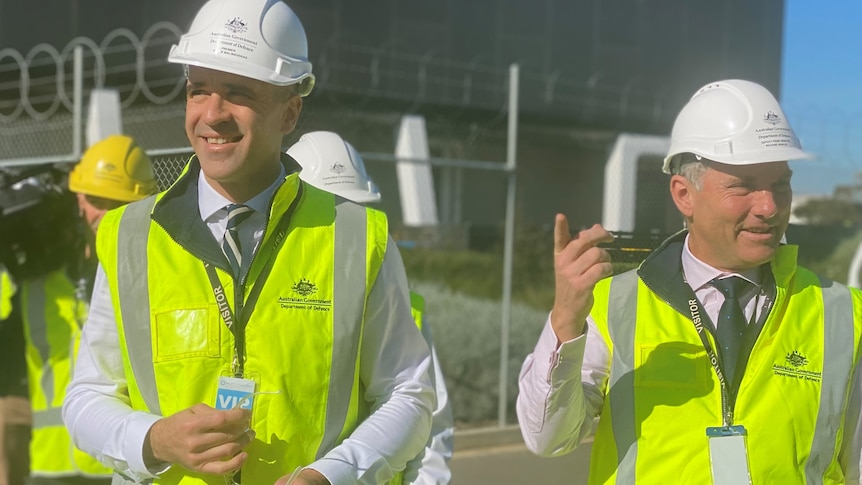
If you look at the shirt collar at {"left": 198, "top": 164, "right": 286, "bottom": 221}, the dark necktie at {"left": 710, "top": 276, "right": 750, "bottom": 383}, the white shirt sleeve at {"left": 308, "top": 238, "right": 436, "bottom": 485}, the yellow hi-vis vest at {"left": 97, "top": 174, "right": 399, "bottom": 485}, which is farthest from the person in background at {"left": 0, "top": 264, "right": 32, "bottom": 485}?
the dark necktie at {"left": 710, "top": 276, "right": 750, "bottom": 383}

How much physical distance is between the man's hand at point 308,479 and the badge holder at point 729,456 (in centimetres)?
97

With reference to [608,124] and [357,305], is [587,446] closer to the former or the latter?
[357,305]

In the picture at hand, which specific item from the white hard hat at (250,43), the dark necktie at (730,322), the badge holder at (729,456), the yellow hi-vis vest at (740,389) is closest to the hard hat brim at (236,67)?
the white hard hat at (250,43)

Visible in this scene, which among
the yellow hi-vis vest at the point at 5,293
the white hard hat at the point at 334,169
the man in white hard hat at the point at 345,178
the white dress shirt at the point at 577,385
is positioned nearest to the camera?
the white dress shirt at the point at 577,385

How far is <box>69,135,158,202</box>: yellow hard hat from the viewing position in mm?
4715

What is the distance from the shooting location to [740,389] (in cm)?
266

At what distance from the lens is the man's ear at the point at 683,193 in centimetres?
288

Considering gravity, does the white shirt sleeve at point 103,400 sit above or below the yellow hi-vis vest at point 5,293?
above

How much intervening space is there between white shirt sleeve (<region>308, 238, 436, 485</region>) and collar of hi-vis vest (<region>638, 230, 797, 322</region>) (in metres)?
0.66

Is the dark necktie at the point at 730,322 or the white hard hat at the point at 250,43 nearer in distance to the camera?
the white hard hat at the point at 250,43

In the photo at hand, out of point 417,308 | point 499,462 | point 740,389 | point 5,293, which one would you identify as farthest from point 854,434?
point 499,462

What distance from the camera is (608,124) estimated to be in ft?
57.6

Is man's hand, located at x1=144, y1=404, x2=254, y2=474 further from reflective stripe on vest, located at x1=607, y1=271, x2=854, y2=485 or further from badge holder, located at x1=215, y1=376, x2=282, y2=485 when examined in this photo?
reflective stripe on vest, located at x1=607, y1=271, x2=854, y2=485

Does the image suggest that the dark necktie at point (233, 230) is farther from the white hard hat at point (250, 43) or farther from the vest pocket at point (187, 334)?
the white hard hat at point (250, 43)
